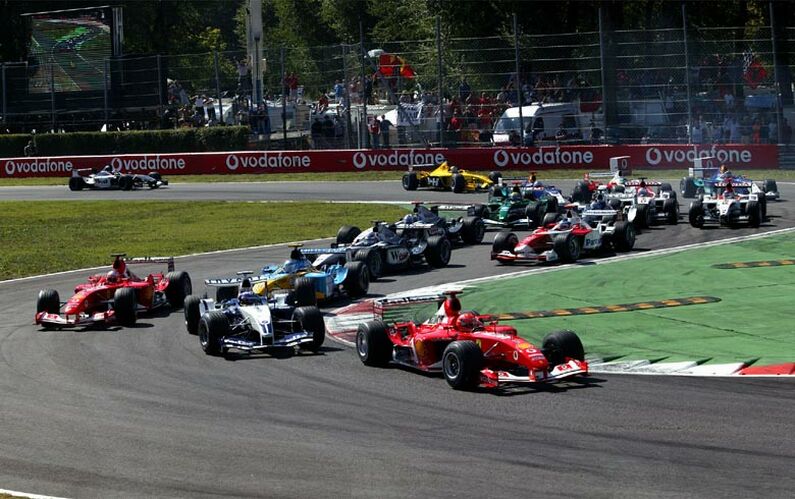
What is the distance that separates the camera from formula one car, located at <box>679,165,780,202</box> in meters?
30.7

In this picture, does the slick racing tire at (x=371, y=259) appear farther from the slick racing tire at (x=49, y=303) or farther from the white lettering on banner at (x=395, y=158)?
the white lettering on banner at (x=395, y=158)

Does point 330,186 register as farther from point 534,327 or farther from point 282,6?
point 282,6

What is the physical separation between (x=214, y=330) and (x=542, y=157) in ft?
96.1

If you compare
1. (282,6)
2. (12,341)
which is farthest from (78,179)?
(282,6)

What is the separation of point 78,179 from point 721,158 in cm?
2328

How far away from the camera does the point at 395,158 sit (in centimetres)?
4709

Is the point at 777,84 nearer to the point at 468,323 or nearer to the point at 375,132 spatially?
the point at 375,132

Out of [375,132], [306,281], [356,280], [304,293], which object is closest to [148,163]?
[375,132]

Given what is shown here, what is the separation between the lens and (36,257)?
97.7ft

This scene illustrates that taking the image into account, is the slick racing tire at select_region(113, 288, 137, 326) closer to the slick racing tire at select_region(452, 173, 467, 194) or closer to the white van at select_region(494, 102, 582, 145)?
the slick racing tire at select_region(452, 173, 467, 194)

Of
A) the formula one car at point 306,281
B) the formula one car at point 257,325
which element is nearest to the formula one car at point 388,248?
the formula one car at point 306,281

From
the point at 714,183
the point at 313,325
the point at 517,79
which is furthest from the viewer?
the point at 517,79

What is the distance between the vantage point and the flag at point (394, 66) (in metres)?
46.7

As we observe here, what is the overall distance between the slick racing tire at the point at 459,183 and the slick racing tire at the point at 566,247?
14.1m
